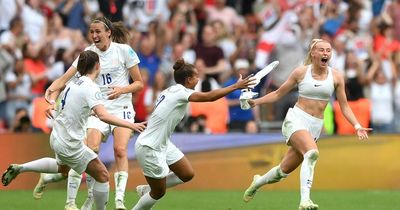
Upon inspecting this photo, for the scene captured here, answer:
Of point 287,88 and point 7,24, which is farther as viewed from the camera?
point 7,24

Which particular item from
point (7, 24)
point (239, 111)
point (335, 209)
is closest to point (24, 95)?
point (7, 24)

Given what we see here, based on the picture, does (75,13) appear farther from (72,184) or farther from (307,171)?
(307,171)

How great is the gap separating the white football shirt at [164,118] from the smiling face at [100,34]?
5.83ft

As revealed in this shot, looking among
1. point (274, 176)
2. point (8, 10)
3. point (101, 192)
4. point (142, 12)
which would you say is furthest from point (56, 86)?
point (142, 12)

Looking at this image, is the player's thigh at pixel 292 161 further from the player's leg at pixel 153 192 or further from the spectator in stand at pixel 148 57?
the spectator in stand at pixel 148 57

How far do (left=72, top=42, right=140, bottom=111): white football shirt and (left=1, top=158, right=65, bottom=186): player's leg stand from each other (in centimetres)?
116

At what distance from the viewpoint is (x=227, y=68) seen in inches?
922

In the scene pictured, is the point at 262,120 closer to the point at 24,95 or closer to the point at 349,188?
the point at 349,188

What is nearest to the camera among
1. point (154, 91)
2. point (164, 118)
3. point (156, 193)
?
point (164, 118)

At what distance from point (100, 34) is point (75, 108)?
1.80 m

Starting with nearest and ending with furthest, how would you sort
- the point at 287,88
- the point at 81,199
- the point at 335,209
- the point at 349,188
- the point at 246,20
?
the point at 287,88 → the point at 335,209 → the point at 81,199 → the point at 349,188 → the point at 246,20

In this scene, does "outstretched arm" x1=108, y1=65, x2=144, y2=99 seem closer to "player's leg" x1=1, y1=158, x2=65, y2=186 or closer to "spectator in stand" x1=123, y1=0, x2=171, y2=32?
"player's leg" x1=1, y1=158, x2=65, y2=186

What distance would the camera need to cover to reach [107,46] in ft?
50.0

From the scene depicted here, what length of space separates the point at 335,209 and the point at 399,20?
9639 millimetres
